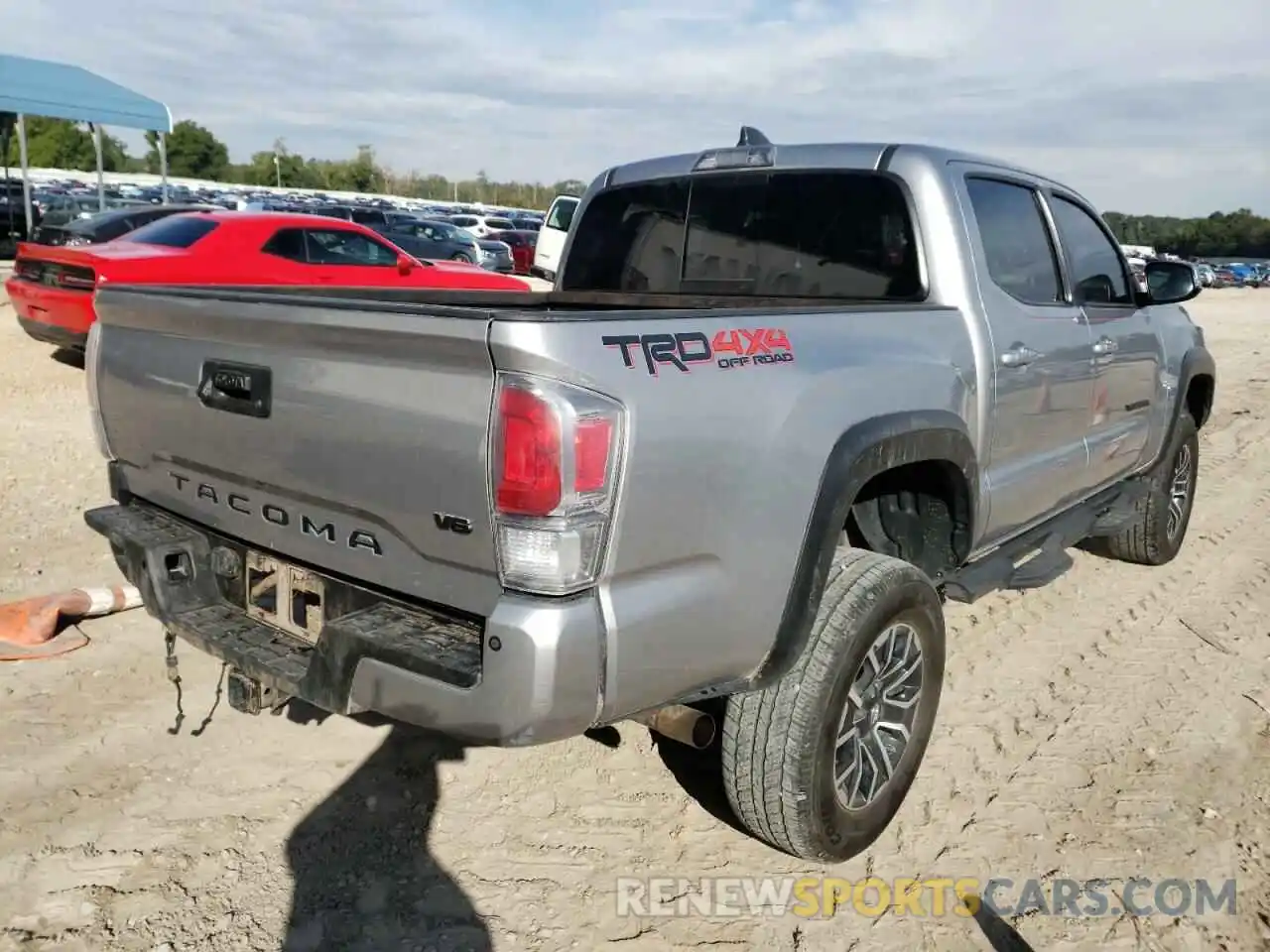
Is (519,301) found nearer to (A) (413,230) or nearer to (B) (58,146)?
(A) (413,230)

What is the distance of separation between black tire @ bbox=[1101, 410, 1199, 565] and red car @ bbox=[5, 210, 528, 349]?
16.2ft

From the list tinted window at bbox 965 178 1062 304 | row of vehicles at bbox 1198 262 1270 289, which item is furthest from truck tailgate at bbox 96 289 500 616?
row of vehicles at bbox 1198 262 1270 289

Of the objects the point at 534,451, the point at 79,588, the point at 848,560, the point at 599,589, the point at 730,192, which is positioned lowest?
the point at 79,588

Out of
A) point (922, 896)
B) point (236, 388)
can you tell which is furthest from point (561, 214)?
point (922, 896)

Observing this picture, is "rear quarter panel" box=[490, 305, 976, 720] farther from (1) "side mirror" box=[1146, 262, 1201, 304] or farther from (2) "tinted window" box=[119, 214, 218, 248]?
(2) "tinted window" box=[119, 214, 218, 248]

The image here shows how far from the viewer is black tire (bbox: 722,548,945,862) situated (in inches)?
109

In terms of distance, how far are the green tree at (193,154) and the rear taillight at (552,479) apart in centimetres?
8626

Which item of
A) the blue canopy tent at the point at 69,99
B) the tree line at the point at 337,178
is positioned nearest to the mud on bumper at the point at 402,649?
the blue canopy tent at the point at 69,99

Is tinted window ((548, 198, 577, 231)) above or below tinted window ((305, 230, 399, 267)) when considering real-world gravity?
above

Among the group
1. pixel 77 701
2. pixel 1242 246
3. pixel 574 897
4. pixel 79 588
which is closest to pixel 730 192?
pixel 574 897

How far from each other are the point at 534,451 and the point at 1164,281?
3954 mm

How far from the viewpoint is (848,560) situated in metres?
3.05

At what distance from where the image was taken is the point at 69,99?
18531 mm

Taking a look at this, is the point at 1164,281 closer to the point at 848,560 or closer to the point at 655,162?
the point at 655,162
